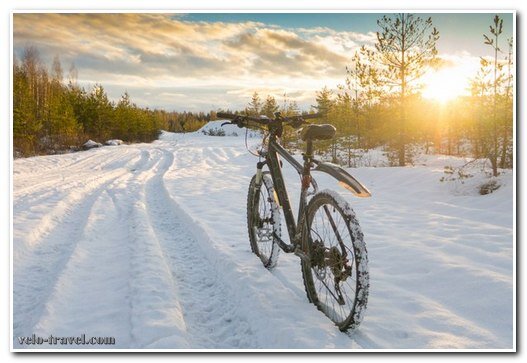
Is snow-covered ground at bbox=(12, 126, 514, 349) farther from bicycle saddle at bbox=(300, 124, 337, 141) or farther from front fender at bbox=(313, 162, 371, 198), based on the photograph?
bicycle saddle at bbox=(300, 124, 337, 141)

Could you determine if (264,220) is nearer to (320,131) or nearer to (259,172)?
(259,172)

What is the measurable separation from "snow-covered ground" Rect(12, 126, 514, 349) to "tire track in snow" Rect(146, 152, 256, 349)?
1 cm

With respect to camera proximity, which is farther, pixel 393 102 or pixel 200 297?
pixel 393 102

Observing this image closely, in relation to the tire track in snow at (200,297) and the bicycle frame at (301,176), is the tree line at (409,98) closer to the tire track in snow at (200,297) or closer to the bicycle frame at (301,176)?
the bicycle frame at (301,176)

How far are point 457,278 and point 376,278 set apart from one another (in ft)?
2.50

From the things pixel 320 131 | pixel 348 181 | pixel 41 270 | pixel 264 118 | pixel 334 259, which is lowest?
pixel 41 270

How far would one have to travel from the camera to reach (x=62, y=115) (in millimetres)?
27719

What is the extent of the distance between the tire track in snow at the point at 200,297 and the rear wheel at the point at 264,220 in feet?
2.02

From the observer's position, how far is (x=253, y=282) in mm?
3812

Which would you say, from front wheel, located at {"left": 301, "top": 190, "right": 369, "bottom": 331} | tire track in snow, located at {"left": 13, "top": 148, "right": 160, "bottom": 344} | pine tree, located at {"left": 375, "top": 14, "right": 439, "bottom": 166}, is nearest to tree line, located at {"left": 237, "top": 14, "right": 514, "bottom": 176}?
pine tree, located at {"left": 375, "top": 14, "right": 439, "bottom": 166}

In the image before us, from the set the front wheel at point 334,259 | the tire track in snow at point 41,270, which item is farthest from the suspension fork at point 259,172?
the tire track in snow at point 41,270

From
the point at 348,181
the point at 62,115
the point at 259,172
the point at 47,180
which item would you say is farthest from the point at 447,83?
the point at 62,115

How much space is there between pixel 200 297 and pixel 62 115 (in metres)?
28.5

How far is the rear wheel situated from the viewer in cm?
387
